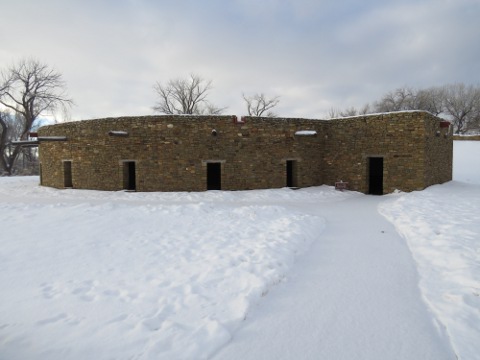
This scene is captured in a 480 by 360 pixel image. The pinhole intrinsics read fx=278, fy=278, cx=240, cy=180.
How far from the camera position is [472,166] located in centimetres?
2106

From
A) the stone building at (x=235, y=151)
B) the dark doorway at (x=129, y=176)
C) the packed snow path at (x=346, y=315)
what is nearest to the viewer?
the packed snow path at (x=346, y=315)

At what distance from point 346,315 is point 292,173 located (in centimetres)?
1127

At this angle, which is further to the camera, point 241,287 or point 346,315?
point 241,287

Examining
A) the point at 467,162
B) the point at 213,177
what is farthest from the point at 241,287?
the point at 467,162

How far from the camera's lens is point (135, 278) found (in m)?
4.11

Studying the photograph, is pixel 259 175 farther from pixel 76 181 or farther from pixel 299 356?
pixel 299 356

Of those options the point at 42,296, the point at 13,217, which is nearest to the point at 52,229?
the point at 13,217

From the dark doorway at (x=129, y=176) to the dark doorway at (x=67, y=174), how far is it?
3459 millimetres

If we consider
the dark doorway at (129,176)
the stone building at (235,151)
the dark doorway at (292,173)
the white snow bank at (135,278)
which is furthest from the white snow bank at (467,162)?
the dark doorway at (129,176)

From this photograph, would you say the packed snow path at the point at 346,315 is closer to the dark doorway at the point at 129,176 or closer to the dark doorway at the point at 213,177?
the dark doorway at the point at 213,177

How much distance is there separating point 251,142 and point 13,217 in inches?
360

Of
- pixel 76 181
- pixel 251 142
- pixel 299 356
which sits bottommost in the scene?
pixel 299 356

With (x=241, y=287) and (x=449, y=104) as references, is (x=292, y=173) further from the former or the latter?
(x=449, y=104)

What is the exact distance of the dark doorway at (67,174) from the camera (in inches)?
576
